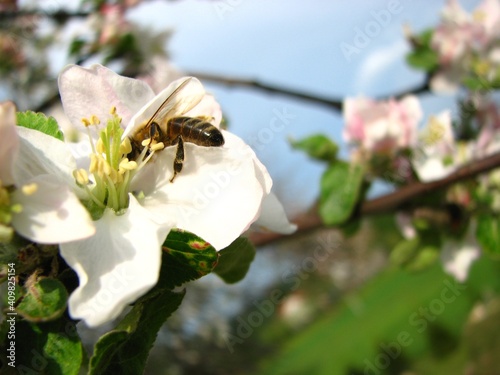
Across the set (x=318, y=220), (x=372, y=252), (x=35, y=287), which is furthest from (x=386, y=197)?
(x=372, y=252)

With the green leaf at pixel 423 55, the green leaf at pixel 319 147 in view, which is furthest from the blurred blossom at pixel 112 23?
the green leaf at pixel 423 55

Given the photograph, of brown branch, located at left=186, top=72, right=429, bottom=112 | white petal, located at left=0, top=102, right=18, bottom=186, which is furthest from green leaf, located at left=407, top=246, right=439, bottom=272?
white petal, located at left=0, top=102, right=18, bottom=186

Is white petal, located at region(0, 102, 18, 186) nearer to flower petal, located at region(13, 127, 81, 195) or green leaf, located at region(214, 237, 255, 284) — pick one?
flower petal, located at region(13, 127, 81, 195)

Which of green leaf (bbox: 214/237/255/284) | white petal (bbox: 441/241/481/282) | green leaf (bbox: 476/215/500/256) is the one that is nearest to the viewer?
green leaf (bbox: 214/237/255/284)

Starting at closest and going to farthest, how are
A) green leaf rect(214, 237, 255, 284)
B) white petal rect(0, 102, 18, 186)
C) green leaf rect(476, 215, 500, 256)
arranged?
white petal rect(0, 102, 18, 186), green leaf rect(214, 237, 255, 284), green leaf rect(476, 215, 500, 256)

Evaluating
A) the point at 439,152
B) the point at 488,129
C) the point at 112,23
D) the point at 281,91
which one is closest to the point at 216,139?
the point at 439,152

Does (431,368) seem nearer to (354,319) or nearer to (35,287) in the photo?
(354,319)
